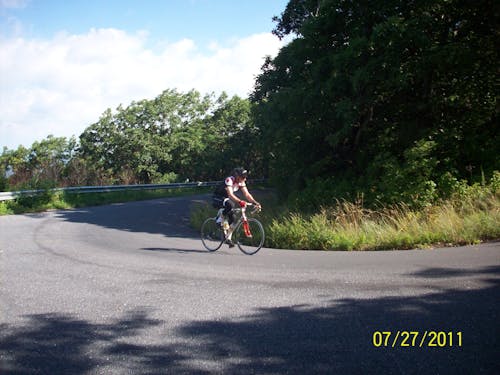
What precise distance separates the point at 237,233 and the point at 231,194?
1022 mm

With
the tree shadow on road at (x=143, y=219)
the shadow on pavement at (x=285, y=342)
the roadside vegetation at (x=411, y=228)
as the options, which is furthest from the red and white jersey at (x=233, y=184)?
the shadow on pavement at (x=285, y=342)

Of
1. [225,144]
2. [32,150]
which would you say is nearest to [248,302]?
[32,150]

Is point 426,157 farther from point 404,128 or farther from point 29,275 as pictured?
point 29,275

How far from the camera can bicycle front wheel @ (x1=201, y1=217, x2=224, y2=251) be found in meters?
8.98

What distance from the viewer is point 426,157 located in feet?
38.5

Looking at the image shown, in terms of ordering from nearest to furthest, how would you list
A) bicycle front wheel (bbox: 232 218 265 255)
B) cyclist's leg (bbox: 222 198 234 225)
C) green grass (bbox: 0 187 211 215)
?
bicycle front wheel (bbox: 232 218 265 255) → cyclist's leg (bbox: 222 198 234 225) → green grass (bbox: 0 187 211 215)

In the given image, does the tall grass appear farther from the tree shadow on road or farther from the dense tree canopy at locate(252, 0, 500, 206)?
the tree shadow on road

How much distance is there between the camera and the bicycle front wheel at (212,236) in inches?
354

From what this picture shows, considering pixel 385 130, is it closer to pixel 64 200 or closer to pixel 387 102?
pixel 387 102

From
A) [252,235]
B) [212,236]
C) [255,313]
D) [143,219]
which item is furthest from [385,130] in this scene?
[255,313]

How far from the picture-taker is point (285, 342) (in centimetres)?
362

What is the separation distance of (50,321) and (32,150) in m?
38.2
